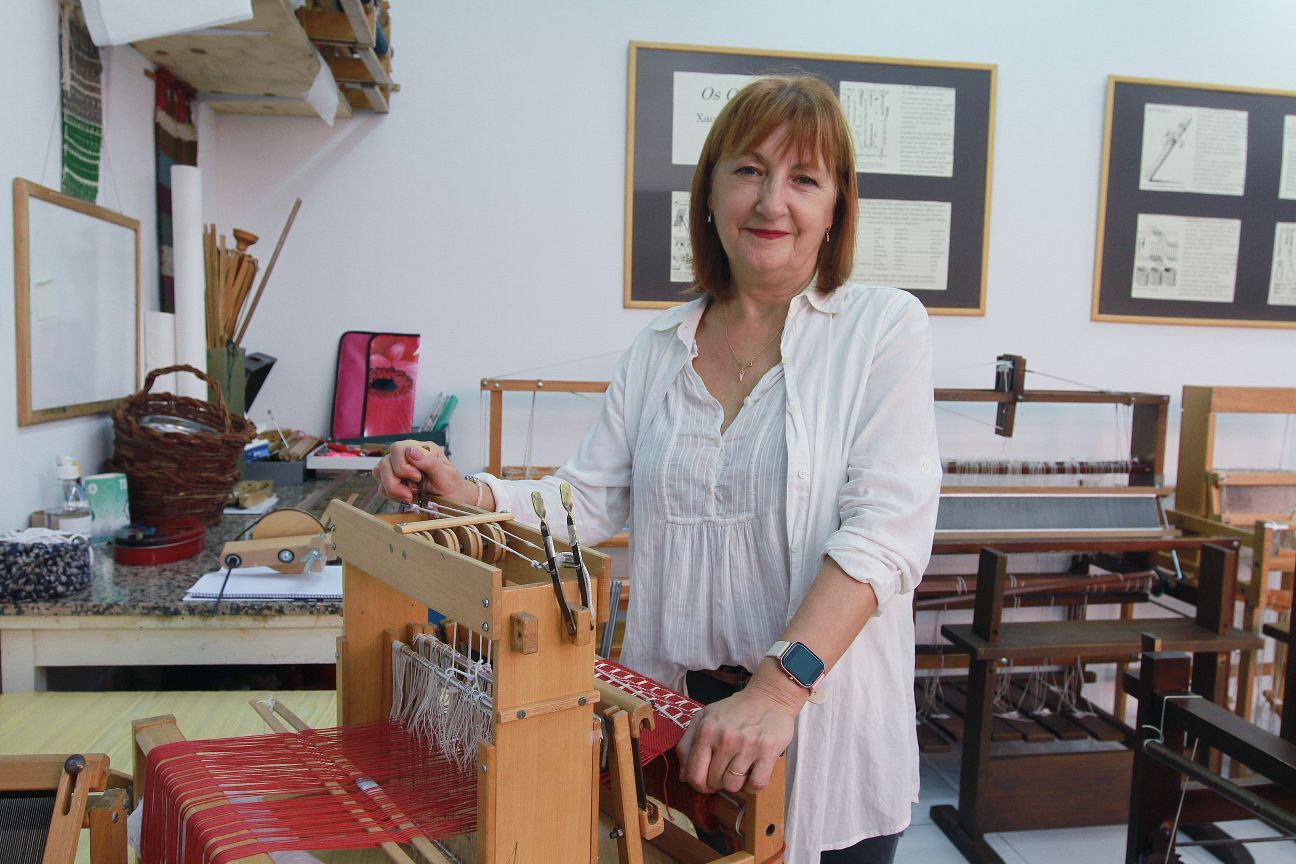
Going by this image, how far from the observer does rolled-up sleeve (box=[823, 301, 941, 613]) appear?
2.97ft

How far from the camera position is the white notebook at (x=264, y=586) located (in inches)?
Result: 60.0

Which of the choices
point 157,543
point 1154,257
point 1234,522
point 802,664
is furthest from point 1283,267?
point 157,543

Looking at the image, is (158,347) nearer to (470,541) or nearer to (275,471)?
(275,471)

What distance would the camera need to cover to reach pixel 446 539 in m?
0.79

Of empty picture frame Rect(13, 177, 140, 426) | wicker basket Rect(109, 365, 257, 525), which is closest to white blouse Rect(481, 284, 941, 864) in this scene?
wicker basket Rect(109, 365, 257, 525)

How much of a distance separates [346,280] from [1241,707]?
2990 millimetres

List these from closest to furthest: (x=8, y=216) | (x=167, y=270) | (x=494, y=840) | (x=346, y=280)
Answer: (x=494, y=840), (x=8, y=216), (x=167, y=270), (x=346, y=280)

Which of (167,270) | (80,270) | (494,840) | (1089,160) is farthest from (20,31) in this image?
(1089,160)

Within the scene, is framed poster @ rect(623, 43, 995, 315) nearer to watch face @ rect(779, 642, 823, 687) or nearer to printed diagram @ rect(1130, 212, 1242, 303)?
printed diagram @ rect(1130, 212, 1242, 303)

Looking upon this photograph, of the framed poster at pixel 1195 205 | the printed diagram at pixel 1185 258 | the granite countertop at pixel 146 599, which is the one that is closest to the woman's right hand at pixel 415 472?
the granite countertop at pixel 146 599

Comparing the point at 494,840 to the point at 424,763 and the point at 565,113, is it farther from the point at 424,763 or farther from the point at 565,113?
the point at 565,113

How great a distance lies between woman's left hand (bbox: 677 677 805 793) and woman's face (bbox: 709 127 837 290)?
55 centimetres

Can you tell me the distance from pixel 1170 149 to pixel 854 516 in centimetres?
285

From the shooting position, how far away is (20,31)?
165 centimetres
